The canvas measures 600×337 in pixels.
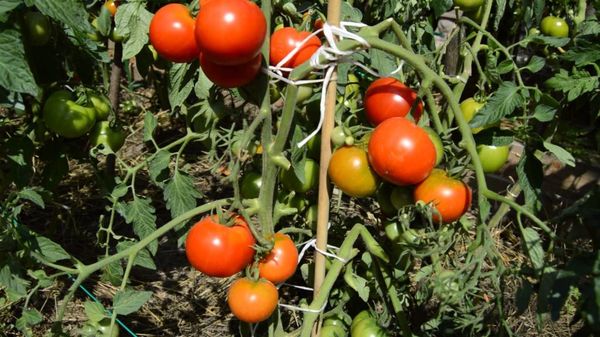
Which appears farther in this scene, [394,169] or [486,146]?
[486,146]

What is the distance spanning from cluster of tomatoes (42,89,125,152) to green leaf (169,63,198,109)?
0.86 feet

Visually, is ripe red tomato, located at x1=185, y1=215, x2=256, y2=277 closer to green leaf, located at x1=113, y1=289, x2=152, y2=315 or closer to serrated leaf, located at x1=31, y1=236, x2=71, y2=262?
green leaf, located at x1=113, y1=289, x2=152, y2=315

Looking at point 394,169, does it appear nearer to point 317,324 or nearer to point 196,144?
point 317,324

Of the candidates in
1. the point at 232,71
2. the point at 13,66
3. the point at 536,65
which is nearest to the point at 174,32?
the point at 232,71

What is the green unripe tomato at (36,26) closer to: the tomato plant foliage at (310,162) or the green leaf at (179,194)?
the tomato plant foliage at (310,162)

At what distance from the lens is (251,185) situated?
123 cm

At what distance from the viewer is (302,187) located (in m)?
1.23

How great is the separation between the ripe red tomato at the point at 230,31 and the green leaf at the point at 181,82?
0.40 meters

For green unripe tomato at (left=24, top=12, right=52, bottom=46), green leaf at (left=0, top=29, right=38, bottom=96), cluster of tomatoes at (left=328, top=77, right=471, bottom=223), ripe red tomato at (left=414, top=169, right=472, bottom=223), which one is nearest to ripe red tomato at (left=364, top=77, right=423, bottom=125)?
cluster of tomatoes at (left=328, top=77, right=471, bottom=223)

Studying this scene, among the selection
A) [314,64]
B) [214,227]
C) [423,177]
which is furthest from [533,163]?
[214,227]

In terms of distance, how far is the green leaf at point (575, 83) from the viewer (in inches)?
49.6

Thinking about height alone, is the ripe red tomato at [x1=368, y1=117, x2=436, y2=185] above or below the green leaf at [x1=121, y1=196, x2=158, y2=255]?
above

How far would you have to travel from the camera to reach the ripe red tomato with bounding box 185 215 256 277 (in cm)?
A: 97

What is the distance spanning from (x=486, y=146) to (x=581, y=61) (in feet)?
0.83
